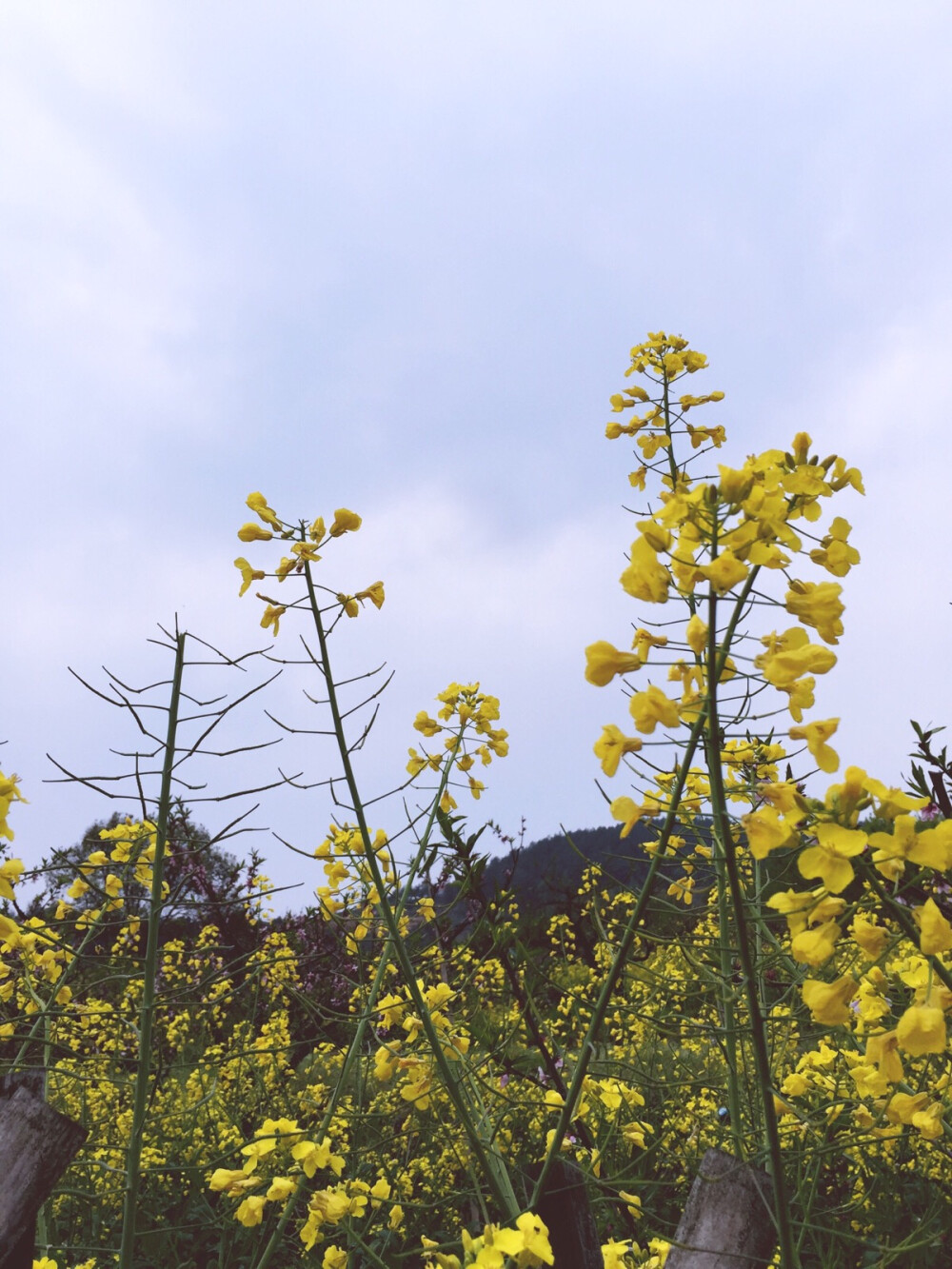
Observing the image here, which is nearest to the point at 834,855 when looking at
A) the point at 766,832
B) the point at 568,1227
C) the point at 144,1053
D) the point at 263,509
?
the point at 766,832

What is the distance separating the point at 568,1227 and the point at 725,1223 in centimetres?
35

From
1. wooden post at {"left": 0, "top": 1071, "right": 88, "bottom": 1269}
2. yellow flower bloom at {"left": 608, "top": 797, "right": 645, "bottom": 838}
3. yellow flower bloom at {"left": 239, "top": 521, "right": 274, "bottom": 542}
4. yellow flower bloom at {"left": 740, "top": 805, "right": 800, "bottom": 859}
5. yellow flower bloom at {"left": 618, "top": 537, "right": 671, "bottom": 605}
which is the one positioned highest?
yellow flower bloom at {"left": 239, "top": 521, "right": 274, "bottom": 542}

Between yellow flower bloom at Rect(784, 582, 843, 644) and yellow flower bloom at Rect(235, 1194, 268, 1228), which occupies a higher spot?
yellow flower bloom at Rect(784, 582, 843, 644)

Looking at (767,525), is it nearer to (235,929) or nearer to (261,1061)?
(261,1061)

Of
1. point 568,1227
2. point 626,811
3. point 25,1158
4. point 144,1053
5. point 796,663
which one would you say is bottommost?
point 568,1227

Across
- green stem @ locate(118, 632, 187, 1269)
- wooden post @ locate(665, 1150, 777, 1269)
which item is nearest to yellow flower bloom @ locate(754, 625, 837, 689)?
wooden post @ locate(665, 1150, 777, 1269)

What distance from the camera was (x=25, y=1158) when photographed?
1516 millimetres

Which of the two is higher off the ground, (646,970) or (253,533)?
(253,533)

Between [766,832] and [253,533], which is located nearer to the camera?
[766,832]

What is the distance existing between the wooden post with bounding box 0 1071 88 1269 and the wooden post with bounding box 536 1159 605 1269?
0.83 metres

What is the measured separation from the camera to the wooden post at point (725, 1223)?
1336mm

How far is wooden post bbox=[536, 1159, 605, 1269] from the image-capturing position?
5.13ft

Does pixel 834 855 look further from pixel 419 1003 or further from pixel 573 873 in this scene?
pixel 573 873

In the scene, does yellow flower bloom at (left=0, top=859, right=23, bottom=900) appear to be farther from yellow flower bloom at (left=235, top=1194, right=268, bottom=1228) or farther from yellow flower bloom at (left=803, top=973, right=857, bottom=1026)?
yellow flower bloom at (left=803, top=973, right=857, bottom=1026)
